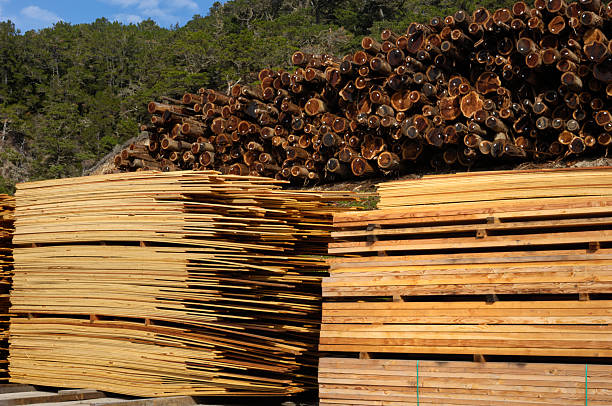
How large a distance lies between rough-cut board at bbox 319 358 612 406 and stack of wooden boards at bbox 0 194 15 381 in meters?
4.18

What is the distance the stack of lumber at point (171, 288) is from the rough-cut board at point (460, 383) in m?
0.93

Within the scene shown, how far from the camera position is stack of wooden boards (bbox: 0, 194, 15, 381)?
734cm

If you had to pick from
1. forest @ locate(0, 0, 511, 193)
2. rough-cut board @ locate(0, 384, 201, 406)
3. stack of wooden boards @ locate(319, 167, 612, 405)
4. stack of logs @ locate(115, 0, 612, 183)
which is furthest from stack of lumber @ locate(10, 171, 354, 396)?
forest @ locate(0, 0, 511, 193)

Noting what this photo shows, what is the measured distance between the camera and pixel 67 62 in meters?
50.6

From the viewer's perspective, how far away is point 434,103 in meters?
9.63

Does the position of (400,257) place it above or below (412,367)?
above

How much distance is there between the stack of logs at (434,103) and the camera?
8.48 m

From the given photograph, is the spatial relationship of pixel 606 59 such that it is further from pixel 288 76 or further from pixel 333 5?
pixel 333 5

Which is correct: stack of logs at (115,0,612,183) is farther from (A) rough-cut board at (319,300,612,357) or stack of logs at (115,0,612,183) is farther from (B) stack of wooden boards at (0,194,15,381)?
(A) rough-cut board at (319,300,612,357)

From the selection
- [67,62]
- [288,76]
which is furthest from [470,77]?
[67,62]

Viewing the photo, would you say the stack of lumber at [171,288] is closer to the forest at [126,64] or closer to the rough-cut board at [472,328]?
the rough-cut board at [472,328]

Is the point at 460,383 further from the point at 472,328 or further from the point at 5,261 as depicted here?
the point at 5,261

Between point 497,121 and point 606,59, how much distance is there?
5.05 ft

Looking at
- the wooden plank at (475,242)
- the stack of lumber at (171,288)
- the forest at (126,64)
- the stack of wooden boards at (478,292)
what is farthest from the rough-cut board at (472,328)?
the forest at (126,64)
